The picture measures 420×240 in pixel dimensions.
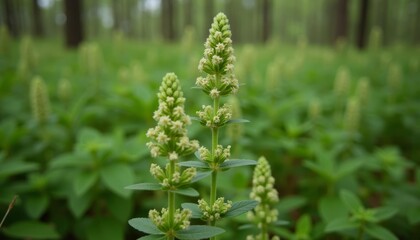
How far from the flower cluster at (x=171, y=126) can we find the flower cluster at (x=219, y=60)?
18 cm

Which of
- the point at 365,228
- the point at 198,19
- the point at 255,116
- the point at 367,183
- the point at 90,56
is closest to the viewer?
the point at 365,228

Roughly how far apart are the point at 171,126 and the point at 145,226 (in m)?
0.50

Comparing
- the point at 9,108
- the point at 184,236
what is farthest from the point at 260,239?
the point at 9,108

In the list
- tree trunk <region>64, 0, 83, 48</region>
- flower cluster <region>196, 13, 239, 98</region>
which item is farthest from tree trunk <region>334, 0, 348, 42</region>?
flower cluster <region>196, 13, 239, 98</region>

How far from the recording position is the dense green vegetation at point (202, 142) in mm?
3068

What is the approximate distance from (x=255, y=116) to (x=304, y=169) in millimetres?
1439

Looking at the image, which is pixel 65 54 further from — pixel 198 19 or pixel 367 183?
pixel 198 19

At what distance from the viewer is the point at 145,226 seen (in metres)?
1.53

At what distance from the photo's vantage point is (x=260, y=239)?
2.05 meters

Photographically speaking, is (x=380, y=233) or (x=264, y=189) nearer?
(x=264, y=189)

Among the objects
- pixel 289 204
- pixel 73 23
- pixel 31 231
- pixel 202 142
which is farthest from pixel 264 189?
pixel 73 23

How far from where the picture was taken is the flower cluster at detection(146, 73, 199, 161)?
140 cm

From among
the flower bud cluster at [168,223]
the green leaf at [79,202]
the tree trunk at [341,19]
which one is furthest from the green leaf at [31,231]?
the tree trunk at [341,19]

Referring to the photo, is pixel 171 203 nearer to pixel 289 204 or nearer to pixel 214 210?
pixel 214 210
